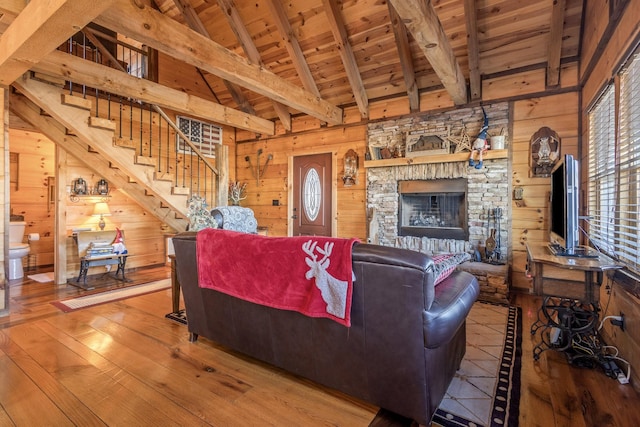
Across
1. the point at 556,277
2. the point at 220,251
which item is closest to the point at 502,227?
the point at 556,277

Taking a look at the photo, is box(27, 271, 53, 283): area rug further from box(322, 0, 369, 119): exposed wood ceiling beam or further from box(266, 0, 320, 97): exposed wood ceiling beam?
box(322, 0, 369, 119): exposed wood ceiling beam

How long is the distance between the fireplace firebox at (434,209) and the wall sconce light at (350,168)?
2.74ft

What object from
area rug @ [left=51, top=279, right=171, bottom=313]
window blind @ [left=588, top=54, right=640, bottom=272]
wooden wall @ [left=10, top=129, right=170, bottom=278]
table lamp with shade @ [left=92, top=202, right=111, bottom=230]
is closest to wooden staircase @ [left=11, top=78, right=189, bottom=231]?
table lamp with shade @ [left=92, top=202, right=111, bottom=230]

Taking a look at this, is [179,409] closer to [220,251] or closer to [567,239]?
[220,251]

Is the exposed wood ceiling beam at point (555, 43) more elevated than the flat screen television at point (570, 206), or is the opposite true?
the exposed wood ceiling beam at point (555, 43)

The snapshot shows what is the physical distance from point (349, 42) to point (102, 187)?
432 cm

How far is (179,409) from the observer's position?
1687mm

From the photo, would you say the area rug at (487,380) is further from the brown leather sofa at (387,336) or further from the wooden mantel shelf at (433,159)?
the wooden mantel shelf at (433,159)

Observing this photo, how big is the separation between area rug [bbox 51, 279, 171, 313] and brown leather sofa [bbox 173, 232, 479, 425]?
105 inches

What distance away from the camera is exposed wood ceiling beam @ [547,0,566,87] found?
3075 millimetres

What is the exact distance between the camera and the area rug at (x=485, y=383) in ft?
5.25

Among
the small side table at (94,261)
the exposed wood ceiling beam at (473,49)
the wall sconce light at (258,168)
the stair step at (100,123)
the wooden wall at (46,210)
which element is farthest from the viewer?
the wall sconce light at (258,168)

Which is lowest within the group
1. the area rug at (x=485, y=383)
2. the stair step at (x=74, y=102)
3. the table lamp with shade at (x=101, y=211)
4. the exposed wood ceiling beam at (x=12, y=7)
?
the area rug at (x=485, y=383)

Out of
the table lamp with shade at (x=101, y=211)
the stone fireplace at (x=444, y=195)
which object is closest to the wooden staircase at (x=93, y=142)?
the table lamp with shade at (x=101, y=211)
